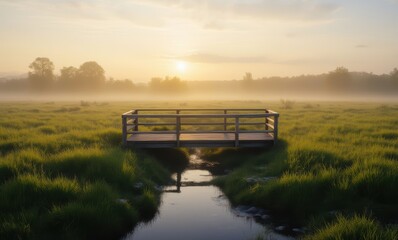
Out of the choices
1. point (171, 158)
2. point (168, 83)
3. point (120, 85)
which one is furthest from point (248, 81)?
point (171, 158)

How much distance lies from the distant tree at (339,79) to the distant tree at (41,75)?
96.0m

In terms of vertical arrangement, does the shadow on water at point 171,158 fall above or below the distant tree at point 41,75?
below

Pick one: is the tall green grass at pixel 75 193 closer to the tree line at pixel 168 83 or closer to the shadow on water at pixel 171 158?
the shadow on water at pixel 171 158

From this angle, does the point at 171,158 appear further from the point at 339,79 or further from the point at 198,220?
the point at 339,79

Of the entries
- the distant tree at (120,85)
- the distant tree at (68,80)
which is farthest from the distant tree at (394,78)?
the distant tree at (68,80)

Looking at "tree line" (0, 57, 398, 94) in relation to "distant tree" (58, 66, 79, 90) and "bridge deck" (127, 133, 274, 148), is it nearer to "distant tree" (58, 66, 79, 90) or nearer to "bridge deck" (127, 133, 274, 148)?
"distant tree" (58, 66, 79, 90)

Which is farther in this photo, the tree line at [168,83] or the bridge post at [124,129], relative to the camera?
the tree line at [168,83]

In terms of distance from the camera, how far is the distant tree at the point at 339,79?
115438 mm

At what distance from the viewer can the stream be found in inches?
306

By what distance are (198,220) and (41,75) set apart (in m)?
117

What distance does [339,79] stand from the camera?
116m

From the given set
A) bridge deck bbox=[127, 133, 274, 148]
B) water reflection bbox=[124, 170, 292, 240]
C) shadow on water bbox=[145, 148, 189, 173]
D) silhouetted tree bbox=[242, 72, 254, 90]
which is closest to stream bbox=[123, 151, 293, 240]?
water reflection bbox=[124, 170, 292, 240]

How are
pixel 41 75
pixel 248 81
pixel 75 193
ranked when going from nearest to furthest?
pixel 75 193, pixel 41 75, pixel 248 81

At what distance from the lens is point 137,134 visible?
16.5 meters
